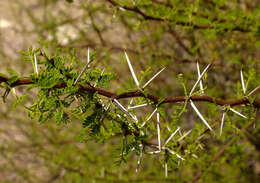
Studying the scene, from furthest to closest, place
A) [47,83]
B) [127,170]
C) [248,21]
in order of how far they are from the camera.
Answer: [127,170] → [248,21] → [47,83]

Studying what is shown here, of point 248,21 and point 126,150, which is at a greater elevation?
point 248,21

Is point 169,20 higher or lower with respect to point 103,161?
higher

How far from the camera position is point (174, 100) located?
0.69 metres

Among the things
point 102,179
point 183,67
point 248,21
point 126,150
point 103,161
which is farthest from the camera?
point 183,67

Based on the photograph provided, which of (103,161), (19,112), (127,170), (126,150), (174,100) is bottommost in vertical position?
(127,170)

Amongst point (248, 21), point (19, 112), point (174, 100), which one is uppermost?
point (248, 21)

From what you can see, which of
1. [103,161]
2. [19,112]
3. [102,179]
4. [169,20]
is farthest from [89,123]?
[19,112]

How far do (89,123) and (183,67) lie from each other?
7.82 ft

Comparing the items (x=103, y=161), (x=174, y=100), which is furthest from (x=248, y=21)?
(x=103, y=161)

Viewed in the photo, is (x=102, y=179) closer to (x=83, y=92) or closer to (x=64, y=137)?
(x=64, y=137)

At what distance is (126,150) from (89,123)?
0.13 m

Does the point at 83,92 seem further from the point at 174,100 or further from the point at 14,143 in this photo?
the point at 14,143

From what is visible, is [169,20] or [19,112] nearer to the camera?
[169,20]

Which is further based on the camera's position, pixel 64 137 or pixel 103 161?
pixel 64 137
